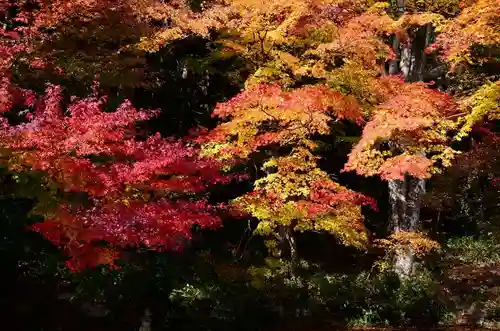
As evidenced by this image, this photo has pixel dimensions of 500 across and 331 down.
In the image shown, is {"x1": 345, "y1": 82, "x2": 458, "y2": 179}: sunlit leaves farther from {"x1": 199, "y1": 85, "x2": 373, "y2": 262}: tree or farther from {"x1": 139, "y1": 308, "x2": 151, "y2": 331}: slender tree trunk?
{"x1": 139, "y1": 308, "x2": 151, "y2": 331}: slender tree trunk

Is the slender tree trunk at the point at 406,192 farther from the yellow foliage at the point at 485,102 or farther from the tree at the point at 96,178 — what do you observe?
the tree at the point at 96,178

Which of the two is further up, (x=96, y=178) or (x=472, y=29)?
(x=472, y=29)

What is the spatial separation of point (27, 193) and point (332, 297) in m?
7.86

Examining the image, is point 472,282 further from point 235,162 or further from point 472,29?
point 235,162

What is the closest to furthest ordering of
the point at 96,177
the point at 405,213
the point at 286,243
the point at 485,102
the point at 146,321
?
the point at 96,177 < the point at 146,321 < the point at 485,102 < the point at 405,213 < the point at 286,243

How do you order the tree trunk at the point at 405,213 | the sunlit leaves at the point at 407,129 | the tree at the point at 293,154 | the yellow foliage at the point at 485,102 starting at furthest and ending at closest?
the tree trunk at the point at 405,213, the tree at the point at 293,154, the sunlit leaves at the point at 407,129, the yellow foliage at the point at 485,102

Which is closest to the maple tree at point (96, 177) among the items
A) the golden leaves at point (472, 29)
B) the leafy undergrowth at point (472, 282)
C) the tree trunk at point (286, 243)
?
the tree trunk at point (286, 243)

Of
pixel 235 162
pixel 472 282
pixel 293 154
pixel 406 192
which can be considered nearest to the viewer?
pixel 293 154

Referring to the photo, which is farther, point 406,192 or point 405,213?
point 406,192

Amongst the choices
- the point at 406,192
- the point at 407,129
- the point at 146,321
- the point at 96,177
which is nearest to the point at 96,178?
the point at 96,177

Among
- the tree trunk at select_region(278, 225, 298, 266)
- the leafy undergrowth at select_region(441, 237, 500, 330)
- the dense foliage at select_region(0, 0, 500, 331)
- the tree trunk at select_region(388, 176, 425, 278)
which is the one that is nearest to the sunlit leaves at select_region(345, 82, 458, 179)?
the dense foliage at select_region(0, 0, 500, 331)

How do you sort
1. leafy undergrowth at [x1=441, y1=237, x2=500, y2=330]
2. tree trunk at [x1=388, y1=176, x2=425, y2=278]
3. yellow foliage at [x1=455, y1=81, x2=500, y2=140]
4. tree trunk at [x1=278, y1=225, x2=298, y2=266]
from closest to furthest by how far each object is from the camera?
yellow foliage at [x1=455, y1=81, x2=500, y2=140] → leafy undergrowth at [x1=441, y1=237, x2=500, y2=330] → tree trunk at [x1=278, y1=225, x2=298, y2=266] → tree trunk at [x1=388, y1=176, x2=425, y2=278]

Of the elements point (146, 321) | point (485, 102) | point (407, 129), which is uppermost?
point (485, 102)

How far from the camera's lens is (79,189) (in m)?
9.11
